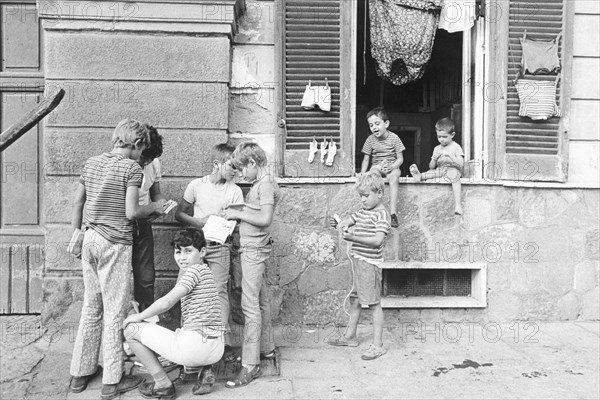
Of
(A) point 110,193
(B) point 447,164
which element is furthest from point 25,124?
(B) point 447,164

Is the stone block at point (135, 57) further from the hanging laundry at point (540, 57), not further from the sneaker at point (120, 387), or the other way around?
the hanging laundry at point (540, 57)

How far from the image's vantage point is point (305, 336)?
5.05m

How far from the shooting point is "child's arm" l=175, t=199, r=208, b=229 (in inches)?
173

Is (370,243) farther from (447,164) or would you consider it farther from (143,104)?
(143,104)

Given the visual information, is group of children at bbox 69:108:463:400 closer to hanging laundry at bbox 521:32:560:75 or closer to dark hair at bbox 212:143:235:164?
dark hair at bbox 212:143:235:164

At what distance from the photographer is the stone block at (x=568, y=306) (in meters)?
5.51

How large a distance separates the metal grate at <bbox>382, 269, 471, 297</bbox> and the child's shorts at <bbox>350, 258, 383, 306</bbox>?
101 cm

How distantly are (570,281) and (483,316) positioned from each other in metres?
0.92

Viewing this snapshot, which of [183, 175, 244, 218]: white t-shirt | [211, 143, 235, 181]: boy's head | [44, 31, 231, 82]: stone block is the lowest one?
[183, 175, 244, 218]: white t-shirt

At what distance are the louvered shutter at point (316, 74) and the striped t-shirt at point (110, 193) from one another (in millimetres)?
1844

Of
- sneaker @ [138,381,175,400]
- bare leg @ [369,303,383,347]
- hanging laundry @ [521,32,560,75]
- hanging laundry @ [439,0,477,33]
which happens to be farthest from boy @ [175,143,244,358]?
hanging laundry @ [521,32,560,75]

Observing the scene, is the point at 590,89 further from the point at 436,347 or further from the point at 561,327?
the point at 436,347

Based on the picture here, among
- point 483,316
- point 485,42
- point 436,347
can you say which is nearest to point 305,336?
point 436,347

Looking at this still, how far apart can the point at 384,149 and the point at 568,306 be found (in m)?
2.35
